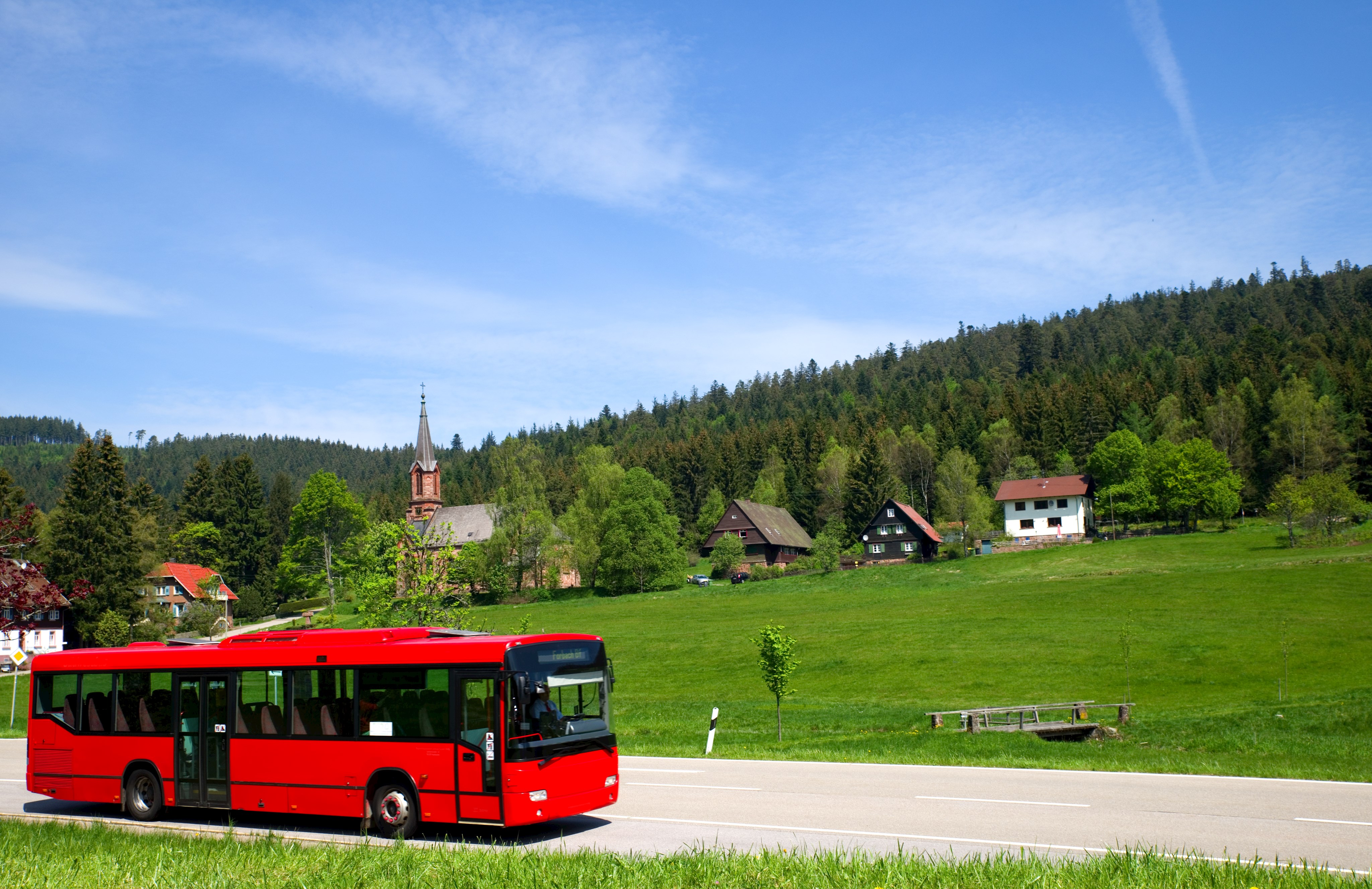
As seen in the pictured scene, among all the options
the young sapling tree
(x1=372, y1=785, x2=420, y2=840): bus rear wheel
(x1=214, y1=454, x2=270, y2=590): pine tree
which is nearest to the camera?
(x1=372, y1=785, x2=420, y2=840): bus rear wheel

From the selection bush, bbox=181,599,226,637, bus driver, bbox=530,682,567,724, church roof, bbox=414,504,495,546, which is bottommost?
bush, bbox=181,599,226,637

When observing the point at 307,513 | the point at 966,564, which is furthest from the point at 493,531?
the point at 966,564

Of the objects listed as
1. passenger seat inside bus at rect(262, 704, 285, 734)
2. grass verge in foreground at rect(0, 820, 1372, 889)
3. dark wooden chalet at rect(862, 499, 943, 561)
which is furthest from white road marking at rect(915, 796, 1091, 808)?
dark wooden chalet at rect(862, 499, 943, 561)

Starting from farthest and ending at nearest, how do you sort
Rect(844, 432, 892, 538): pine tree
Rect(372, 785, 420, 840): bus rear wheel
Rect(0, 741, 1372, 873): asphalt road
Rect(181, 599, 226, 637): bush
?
Rect(844, 432, 892, 538): pine tree
Rect(181, 599, 226, 637): bush
Rect(372, 785, 420, 840): bus rear wheel
Rect(0, 741, 1372, 873): asphalt road

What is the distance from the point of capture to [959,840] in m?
11.6

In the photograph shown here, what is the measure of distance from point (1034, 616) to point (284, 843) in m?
45.5

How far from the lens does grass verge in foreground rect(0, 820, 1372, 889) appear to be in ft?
27.1

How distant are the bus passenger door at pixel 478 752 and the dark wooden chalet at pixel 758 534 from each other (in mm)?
84289

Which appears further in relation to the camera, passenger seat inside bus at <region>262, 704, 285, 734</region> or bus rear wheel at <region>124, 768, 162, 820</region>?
bus rear wheel at <region>124, 768, 162, 820</region>

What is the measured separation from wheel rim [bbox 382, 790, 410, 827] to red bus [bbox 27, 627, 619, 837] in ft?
0.07

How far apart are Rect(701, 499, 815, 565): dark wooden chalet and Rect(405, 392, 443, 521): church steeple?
3696cm

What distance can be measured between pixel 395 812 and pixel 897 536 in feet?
278

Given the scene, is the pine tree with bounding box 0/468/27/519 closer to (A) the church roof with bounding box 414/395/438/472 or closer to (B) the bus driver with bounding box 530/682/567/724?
(B) the bus driver with bounding box 530/682/567/724

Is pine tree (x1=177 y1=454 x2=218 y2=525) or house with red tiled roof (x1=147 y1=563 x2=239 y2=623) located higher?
pine tree (x1=177 y1=454 x2=218 y2=525)
